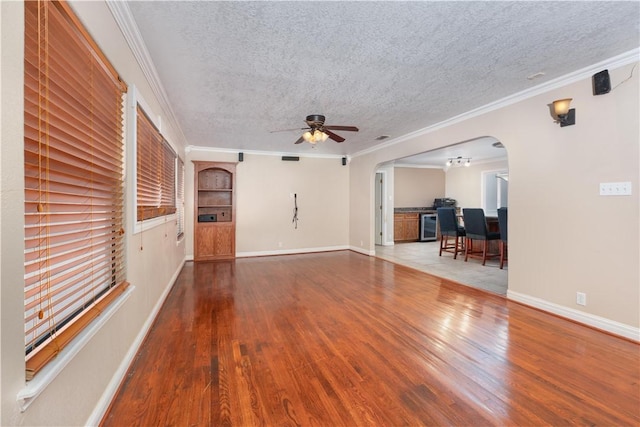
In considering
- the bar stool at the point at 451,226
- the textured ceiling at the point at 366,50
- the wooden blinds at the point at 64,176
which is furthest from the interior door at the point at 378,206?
the wooden blinds at the point at 64,176

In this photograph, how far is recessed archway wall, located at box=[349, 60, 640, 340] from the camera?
254cm

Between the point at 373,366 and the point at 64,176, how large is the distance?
2149 mm

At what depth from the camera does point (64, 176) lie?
1.26m

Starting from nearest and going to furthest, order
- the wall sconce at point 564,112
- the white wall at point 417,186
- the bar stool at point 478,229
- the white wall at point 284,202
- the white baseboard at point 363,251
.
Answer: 1. the wall sconce at point 564,112
2. the bar stool at point 478,229
3. the white wall at point 284,202
4. the white baseboard at point 363,251
5. the white wall at point 417,186

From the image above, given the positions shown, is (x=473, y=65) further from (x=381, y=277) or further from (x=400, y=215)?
(x=400, y=215)

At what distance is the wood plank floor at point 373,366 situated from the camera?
1625 millimetres

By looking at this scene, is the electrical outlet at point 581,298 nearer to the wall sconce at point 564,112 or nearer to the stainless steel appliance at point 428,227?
the wall sconce at point 564,112

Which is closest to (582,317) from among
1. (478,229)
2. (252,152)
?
(478,229)

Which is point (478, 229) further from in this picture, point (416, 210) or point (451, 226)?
point (416, 210)

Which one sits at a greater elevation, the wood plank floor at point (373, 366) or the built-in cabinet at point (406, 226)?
the built-in cabinet at point (406, 226)

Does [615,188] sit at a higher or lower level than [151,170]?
lower

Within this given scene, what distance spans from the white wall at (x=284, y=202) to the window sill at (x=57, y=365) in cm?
477

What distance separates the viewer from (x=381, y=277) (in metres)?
4.63

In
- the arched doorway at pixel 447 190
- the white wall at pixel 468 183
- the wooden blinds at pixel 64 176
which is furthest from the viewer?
the white wall at pixel 468 183
